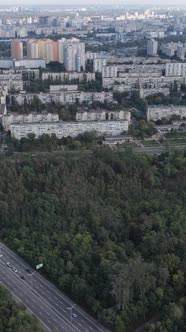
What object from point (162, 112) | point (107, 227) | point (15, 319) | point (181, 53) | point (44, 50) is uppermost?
point (44, 50)

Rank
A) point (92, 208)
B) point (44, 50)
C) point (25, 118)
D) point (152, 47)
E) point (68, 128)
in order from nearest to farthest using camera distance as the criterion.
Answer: point (92, 208)
point (68, 128)
point (25, 118)
point (44, 50)
point (152, 47)

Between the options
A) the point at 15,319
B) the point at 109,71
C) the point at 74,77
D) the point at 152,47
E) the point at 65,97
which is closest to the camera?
the point at 15,319

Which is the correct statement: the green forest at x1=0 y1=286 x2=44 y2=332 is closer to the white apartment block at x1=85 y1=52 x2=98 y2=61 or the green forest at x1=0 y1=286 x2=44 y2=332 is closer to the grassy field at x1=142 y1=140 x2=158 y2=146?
the grassy field at x1=142 y1=140 x2=158 y2=146

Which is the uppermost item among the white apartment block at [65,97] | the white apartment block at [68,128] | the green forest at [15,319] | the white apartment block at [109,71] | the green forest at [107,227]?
the white apartment block at [109,71]

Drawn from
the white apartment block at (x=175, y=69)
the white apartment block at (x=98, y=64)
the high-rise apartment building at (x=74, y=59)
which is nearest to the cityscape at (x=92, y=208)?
the white apartment block at (x=175, y=69)

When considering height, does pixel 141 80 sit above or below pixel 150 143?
above

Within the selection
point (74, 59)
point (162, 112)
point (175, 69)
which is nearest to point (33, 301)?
point (162, 112)

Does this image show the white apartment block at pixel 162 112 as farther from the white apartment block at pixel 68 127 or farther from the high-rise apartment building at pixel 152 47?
the high-rise apartment building at pixel 152 47

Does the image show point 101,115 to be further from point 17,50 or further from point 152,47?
point 152,47
